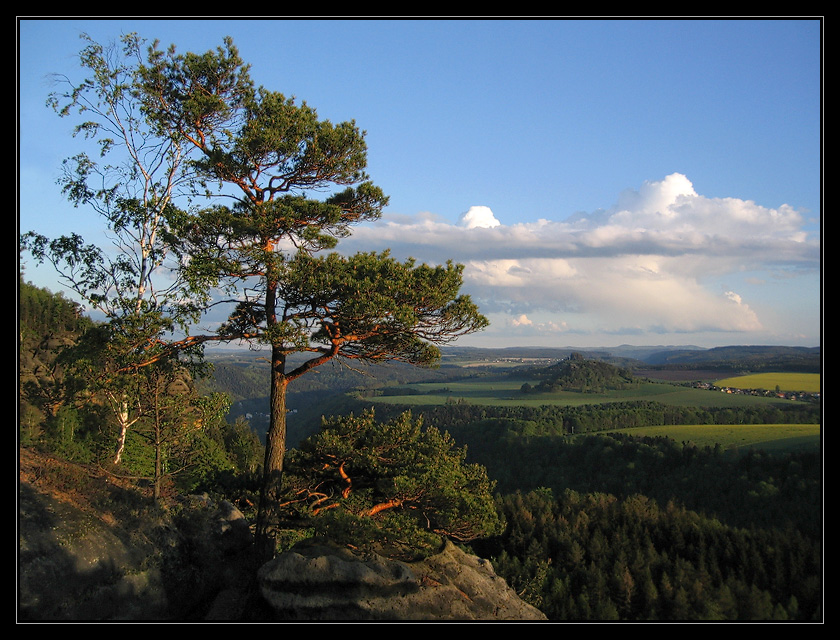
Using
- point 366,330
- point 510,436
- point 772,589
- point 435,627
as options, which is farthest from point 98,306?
point 510,436

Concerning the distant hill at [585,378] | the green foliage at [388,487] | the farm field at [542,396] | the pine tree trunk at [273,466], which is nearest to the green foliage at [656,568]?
the green foliage at [388,487]

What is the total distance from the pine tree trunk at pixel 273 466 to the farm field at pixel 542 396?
291 ft

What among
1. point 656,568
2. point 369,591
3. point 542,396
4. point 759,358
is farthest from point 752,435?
point 542,396

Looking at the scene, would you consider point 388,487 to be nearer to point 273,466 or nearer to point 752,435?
point 273,466

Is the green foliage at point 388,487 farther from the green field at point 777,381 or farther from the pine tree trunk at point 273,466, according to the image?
the green field at point 777,381

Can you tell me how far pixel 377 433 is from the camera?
1274cm

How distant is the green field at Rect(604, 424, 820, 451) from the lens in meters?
57.3

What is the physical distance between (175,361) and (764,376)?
99201 millimetres

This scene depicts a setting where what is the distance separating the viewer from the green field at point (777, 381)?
227ft

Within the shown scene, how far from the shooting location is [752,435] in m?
64.6

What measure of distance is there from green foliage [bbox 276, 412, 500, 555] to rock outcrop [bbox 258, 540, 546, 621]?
587 millimetres

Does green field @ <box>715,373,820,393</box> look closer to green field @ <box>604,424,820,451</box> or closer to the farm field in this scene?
the farm field

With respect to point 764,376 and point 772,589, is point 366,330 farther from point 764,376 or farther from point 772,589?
point 764,376

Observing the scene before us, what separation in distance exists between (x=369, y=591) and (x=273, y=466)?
3.88m
